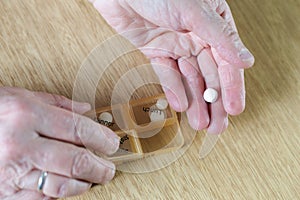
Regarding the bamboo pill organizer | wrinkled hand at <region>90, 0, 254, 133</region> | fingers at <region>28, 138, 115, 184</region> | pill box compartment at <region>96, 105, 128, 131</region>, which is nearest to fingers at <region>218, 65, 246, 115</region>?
wrinkled hand at <region>90, 0, 254, 133</region>

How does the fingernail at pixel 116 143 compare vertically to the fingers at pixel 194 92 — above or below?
above

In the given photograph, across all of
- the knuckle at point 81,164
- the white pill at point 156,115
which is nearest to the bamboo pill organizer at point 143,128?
the white pill at point 156,115

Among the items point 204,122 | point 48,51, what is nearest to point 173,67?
point 204,122

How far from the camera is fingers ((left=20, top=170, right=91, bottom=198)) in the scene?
0.85 m

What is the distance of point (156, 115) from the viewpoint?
1005 mm

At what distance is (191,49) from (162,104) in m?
0.14

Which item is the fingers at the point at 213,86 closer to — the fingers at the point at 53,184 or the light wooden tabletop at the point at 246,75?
the light wooden tabletop at the point at 246,75

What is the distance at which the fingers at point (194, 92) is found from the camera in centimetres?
101

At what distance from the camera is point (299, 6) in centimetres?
116

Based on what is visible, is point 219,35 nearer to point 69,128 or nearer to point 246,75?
point 246,75

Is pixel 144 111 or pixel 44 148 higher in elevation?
pixel 44 148

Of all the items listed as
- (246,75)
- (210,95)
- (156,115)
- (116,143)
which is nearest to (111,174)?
(116,143)

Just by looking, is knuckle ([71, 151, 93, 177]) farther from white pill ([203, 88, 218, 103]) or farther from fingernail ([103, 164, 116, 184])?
white pill ([203, 88, 218, 103])

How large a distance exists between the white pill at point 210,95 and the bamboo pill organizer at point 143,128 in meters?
0.07
